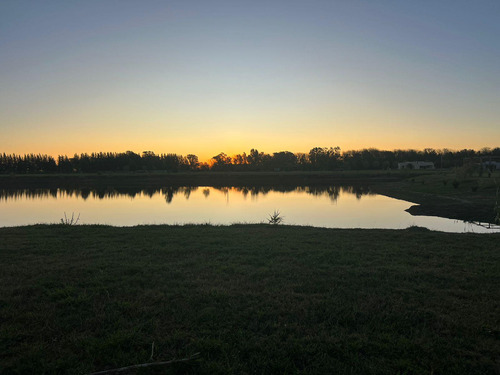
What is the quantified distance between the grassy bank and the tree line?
118331 mm

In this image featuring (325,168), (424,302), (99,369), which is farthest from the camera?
(325,168)

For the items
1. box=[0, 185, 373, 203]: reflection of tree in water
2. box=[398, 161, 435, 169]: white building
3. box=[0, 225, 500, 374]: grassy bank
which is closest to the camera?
box=[0, 225, 500, 374]: grassy bank

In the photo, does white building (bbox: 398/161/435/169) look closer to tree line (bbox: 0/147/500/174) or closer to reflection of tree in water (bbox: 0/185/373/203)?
tree line (bbox: 0/147/500/174)

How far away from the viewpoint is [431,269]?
293 inches

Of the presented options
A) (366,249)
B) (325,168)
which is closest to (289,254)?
(366,249)

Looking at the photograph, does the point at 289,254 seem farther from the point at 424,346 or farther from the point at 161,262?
the point at 424,346

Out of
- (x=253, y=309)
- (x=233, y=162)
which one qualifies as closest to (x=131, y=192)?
(x=253, y=309)

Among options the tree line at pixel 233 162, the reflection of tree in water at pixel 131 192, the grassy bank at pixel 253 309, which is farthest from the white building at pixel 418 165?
the grassy bank at pixel 253 309

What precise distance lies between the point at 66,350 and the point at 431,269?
759cm

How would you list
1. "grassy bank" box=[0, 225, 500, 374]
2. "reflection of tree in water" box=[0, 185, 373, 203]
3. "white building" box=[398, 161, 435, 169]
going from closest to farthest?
"grassy bank" box=[0, 225, 500, 374] → "reflection of tree in water" box=[0, 185, 373, 203] → "white building" box=[398, 161, 435, 169]

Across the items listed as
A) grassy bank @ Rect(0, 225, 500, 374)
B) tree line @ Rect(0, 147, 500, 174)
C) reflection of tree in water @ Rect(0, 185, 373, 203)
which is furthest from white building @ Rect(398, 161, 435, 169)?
grassy bank @ Rect(0, 225, 500, 374)

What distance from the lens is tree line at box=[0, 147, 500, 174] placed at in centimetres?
12588

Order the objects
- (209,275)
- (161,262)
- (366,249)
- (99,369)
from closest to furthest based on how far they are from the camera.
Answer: (99,369) < (209,275) < (161,262) < (366,249)

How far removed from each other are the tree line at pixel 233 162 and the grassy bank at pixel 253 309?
388ft
